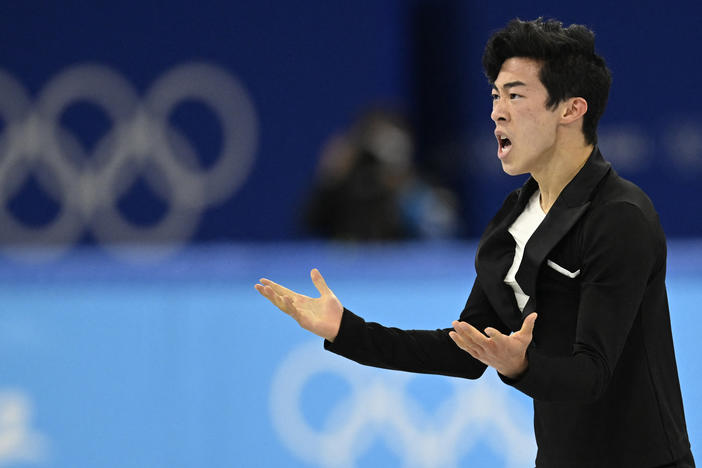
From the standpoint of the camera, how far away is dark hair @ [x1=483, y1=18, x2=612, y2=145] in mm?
2398

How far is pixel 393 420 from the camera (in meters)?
4.73

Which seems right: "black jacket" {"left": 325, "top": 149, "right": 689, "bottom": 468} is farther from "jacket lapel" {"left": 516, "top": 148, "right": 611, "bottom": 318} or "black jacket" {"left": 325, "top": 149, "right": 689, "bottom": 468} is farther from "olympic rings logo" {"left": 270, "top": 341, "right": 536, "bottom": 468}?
"olympic rings logo" {"left": 270, "top": 341, "right": 536, "bottom": 468}

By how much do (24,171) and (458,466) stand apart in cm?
565

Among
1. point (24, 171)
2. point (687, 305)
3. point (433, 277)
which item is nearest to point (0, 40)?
point (24, 171)

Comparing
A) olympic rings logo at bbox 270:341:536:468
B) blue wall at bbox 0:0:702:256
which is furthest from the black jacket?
blue wall at bbox 0:0:702:256

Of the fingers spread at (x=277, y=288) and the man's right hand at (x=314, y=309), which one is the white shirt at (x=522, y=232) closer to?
the man's right hand at (x=314, y=309)

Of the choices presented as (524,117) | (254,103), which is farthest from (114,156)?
(524,117)

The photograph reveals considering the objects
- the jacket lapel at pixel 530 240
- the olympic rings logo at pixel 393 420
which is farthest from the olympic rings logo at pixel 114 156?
the jacket lapel at pixel 530 240

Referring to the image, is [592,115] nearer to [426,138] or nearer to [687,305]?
[687,305]

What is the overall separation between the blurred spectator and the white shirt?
129 inches

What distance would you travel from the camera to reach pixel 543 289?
7.93 feet

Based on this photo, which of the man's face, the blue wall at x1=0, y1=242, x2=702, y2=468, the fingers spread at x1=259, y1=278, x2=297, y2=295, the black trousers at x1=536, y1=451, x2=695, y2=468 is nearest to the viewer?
the black trousers at x1=536, y1=451, x2=695, y2=468

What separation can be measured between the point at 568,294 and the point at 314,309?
0.58 m

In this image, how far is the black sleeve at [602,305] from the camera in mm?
2156
